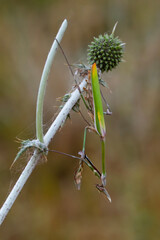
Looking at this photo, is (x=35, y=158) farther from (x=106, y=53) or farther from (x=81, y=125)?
(x=81, y=125)

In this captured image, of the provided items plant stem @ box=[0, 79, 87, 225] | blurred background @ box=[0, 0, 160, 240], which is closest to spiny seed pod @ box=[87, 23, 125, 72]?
plant stem @ box=[0, 79, 87, 225]

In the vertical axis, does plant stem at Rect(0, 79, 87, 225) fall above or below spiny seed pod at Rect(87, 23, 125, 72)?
below

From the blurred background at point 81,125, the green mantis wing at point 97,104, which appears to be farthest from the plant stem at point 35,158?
the blurred background at point 81,125

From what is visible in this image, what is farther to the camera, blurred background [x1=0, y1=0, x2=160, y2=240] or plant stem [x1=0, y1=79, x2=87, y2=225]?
blurred background [x1=0, y1=0, x2=160, y2=240]

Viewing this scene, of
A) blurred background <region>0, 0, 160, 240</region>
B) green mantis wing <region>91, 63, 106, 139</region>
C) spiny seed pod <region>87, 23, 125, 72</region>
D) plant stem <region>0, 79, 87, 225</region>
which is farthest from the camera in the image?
blurred background <region>0, 0, 160, 240</region>

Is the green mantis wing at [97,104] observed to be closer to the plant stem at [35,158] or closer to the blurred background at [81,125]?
the plant stem at [35,158]

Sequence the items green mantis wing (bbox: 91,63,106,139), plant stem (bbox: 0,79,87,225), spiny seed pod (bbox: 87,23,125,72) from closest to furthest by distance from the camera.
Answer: plant stem (bbox: 0,79,87,225) < green mantis wing (bbox: 91,63,106,139) < spiny seed pod (bbox: 87,23,125,72)

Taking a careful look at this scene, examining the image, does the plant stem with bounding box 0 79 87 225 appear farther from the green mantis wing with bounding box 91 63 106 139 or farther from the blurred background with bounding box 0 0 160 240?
the blurred background with bounding box 0 0 160 240

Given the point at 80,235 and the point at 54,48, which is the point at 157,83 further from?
the point at 54,48
